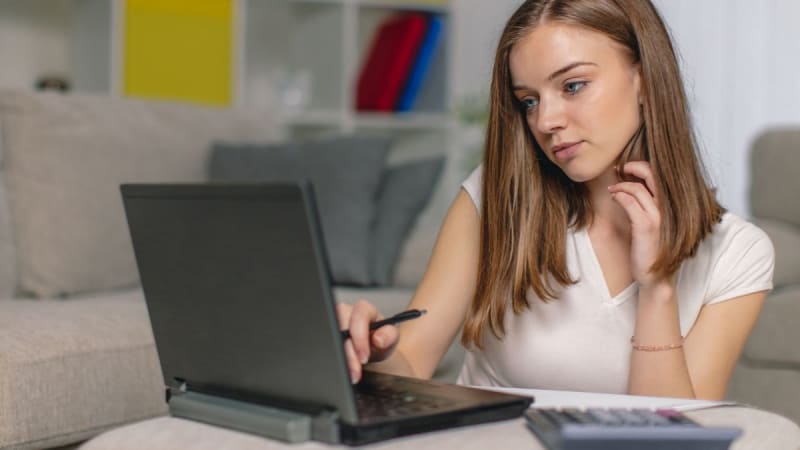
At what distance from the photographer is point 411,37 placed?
4.27 metres

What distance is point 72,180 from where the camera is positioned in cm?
252

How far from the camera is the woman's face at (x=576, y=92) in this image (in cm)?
135

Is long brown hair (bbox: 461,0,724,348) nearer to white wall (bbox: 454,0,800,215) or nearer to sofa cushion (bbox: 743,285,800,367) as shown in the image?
sofa cushion (bbox: 743,285,800,367)

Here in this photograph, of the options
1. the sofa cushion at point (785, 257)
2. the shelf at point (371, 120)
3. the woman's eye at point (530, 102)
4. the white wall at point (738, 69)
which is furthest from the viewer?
the shelf at point (371, 120)

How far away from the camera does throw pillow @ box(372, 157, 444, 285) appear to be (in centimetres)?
267

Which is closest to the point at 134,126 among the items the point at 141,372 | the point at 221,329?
the point at 141,372

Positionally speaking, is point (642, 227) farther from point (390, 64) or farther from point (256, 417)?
point (390, 64)

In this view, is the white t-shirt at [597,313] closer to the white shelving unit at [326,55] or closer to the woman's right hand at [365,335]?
the woman's right hand at [365,335]

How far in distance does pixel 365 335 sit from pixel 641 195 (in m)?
0.40

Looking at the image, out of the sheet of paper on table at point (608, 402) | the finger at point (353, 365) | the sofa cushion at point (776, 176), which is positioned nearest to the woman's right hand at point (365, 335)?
the finger at point (353, 365)

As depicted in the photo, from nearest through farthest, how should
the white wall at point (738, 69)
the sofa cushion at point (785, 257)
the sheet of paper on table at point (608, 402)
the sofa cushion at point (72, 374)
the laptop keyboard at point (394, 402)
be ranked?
the laptop keyboard at point (394, 402), the sheet of paper on table at point (608, 402), the sofa cushion at point (72, 374), the sofa cushion at point (785, 257), the white wall at point (738, 69)

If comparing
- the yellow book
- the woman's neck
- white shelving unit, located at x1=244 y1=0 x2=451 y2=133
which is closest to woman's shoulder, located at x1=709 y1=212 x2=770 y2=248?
the woman's neck

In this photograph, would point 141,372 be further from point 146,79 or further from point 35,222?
point 146,79

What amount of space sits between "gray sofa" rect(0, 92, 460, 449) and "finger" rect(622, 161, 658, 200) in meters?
0.98
